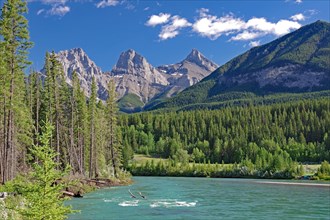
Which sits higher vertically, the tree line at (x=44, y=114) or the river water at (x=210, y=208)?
the tree line at (x=44, y=114)

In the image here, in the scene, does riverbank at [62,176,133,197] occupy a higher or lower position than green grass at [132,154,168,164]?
lower

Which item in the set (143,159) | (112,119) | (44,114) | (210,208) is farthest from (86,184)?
(143,159)

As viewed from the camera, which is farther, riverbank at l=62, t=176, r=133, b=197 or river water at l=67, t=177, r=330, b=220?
riverbank at l=62, t=176, r=133, b=197

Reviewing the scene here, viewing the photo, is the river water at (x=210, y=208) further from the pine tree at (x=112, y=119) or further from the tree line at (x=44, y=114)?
the pine tree at (x=112, y=119)

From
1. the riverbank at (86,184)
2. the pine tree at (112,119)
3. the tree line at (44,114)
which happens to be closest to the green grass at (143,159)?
the tree line at (44,114)

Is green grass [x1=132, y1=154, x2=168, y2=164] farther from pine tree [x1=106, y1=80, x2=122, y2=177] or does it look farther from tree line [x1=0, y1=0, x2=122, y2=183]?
pine tree [x1=106, y1=80, x2=122, y2=177]

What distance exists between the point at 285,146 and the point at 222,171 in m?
47.2

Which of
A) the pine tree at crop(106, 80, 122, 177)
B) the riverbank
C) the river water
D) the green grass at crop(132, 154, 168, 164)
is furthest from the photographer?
the green grass at crop(132, 154, 168, 164)

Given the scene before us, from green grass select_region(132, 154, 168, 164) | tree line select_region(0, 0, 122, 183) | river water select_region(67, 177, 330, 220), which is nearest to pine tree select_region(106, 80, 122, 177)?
tree line select_region(0, 0, 122, 183)

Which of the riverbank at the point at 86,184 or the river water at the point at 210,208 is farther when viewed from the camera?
the riverbank at the point at 86,184

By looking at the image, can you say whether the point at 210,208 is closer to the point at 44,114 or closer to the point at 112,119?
the point at 44,114

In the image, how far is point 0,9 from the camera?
4347 cm

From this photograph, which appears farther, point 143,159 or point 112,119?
point 143,159

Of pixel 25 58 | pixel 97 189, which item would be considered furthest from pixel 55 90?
pixel 25 58
